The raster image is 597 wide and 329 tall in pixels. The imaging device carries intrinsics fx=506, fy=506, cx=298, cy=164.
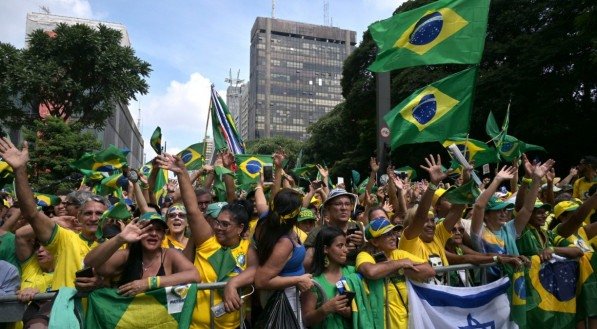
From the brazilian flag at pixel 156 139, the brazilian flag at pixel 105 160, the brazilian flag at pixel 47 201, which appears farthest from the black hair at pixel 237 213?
the brazilian flag at pixel 105 160

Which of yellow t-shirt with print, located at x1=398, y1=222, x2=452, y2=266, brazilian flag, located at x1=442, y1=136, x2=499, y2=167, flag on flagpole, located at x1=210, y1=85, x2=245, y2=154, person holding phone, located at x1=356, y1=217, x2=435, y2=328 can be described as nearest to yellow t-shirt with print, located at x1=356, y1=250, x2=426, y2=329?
person holding phone, located at x1=356, y1=217, x2=435, y2=328

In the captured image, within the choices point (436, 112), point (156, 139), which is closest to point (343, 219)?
point (436, 112)

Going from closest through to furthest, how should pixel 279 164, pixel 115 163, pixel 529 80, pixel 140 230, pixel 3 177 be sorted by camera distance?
pixel 140 230, pixel 3 177, pixel 279 164, pixel 115 163, pixel 529 80

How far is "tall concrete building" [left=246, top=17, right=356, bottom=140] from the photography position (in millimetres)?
122188

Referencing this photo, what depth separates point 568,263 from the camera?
16.3 ft

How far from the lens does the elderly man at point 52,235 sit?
3.59 m

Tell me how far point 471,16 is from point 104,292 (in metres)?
5.03

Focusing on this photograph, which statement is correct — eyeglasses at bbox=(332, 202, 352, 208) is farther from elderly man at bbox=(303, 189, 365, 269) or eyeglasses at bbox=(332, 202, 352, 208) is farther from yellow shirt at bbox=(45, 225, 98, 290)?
yellow shirt at bbox=(45, 225, 98, 290)

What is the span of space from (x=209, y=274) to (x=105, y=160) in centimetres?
574

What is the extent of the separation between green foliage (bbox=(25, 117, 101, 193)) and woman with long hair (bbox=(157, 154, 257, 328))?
21355 millimetres

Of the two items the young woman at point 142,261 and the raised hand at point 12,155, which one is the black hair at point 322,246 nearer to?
the young woman at point 142,261

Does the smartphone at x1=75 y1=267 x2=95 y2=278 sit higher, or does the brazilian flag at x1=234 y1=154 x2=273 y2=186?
the brazilian flag at x1=234 y1=154 x2=273 y2=186

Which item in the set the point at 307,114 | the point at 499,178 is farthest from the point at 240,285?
the point at 307,114

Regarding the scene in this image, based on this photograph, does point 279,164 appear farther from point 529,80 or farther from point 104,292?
point 529,80
